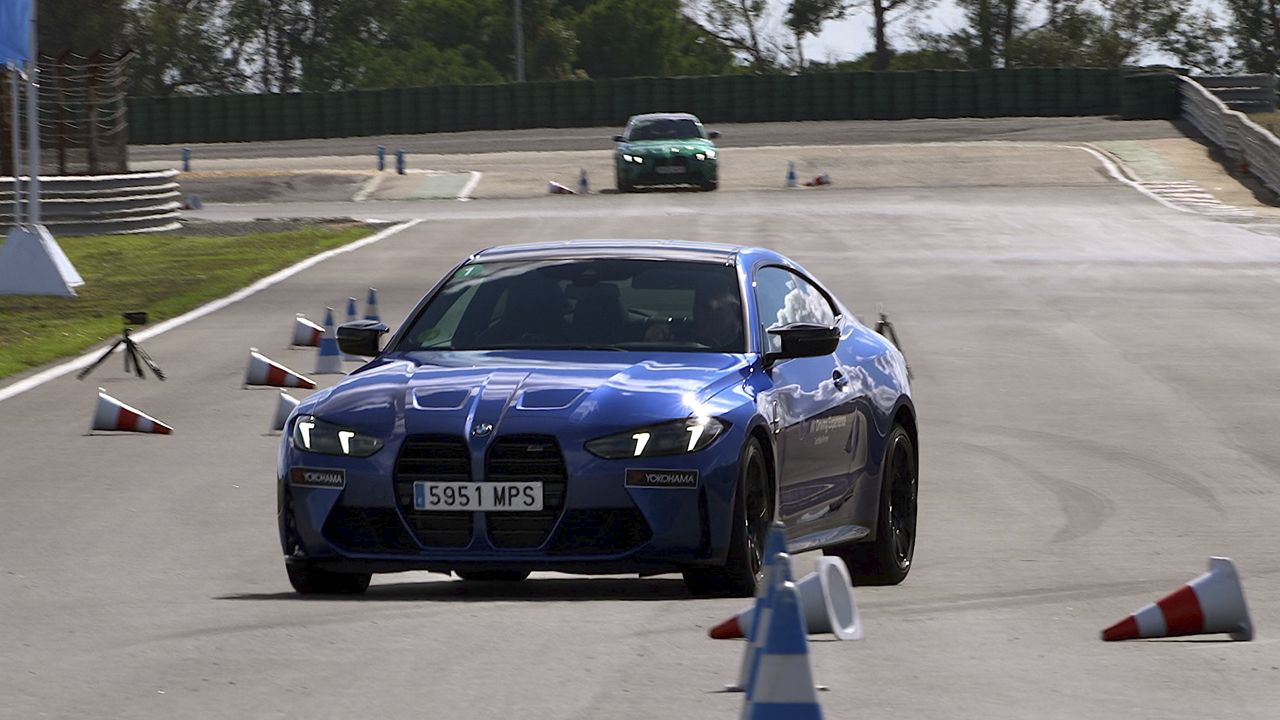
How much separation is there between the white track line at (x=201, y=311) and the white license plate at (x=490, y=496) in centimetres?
980

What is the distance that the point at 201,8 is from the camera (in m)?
113

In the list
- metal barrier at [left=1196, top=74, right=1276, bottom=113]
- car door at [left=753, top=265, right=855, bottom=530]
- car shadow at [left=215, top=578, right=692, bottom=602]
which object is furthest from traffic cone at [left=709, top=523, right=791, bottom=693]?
metal barrier at [left=1196, top=74, right=1276, bottom=113]

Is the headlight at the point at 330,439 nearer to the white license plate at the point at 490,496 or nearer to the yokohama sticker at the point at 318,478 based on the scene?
the yokohama sticker at the point at 318,478

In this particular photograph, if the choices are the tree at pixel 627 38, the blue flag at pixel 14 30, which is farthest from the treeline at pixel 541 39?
the blue flag at pixel 14 30

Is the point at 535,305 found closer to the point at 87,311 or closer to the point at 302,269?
the point at 87,311

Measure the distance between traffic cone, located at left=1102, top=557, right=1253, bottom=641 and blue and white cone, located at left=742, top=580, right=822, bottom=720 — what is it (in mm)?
2726

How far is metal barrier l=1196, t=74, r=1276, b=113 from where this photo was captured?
2477 inches

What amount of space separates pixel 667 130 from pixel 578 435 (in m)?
40.2

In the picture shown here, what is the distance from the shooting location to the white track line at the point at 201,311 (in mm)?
18500

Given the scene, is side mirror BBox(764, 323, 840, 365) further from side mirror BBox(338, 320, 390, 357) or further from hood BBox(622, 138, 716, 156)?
hood BBox(622, 138, 716, 156)

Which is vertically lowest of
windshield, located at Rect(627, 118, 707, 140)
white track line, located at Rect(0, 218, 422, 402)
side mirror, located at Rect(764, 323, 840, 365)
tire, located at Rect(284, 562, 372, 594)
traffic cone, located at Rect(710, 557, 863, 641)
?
white track line, located at Rect(0, 218, 422, 402)

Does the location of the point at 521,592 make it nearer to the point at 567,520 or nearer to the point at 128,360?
the point at 567,520

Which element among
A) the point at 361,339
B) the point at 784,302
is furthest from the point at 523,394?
the point at 784,302

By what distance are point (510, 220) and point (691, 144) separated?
8880 millimetres
